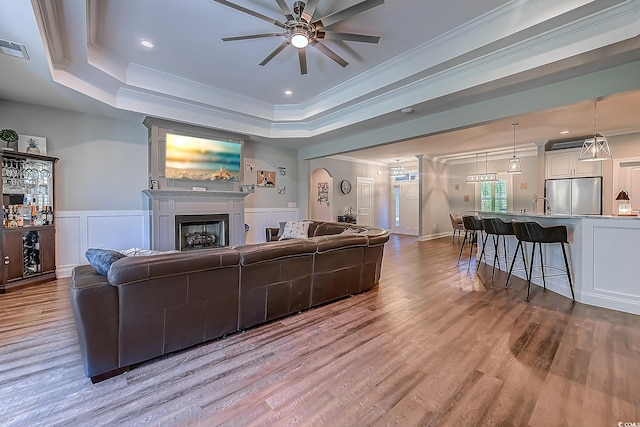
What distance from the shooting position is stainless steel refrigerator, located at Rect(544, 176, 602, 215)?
594 cm

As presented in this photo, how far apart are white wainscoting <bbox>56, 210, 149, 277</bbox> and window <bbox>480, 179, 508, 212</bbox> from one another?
30.5 feet

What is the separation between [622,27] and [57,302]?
250 inches

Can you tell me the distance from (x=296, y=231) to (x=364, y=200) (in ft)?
16.1

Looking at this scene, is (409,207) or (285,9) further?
(409,207)

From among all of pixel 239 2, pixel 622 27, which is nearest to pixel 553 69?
pixel 622 27

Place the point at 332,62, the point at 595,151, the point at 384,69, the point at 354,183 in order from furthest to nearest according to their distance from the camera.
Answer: the point at 354,183, the point at 384,69, the point at 332,62, the point at 595,151

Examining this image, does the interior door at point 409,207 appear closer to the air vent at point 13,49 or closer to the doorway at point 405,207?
the doorway at point 405,207

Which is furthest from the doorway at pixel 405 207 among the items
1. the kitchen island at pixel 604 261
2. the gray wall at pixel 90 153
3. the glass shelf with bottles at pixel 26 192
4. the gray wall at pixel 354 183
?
the glass shelf with bottles at pixel 26 192

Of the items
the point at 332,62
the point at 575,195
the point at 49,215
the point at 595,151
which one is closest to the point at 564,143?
the point at 575,195

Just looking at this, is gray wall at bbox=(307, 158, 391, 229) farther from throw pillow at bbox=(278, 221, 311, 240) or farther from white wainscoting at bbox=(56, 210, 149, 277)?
white wainscoting at bbox=(56, 210, 149, 277)

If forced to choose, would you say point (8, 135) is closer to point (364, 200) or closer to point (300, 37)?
point (300, 37)

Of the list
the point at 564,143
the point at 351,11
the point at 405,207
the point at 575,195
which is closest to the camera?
the point at 351,11

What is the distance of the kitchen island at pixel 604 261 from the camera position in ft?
9.82

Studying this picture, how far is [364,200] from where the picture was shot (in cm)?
999
